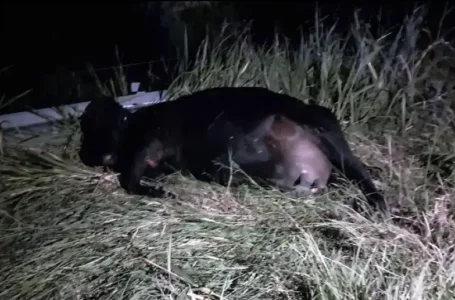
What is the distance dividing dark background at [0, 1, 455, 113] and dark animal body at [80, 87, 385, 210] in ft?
2.39

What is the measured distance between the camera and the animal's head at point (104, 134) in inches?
137

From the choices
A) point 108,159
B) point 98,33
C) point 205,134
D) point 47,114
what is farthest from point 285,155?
point 98,33

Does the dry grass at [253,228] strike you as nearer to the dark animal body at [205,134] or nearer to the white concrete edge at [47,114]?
the dark animal body at [205,134]

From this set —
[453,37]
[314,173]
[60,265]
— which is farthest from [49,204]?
[453,37]

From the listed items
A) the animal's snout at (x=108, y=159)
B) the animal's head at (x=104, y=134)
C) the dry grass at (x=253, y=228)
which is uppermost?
the animal's head at (x=104, y=134)

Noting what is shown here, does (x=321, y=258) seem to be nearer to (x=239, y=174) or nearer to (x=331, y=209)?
(x=331, y=209)

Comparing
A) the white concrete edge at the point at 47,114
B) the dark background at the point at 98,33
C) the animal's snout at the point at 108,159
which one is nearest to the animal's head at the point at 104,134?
the animal's snout at the point at 108,159

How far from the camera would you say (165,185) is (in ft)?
11.0

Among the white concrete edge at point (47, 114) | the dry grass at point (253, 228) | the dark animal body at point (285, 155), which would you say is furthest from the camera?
the white concrete edge at point (47, 114)

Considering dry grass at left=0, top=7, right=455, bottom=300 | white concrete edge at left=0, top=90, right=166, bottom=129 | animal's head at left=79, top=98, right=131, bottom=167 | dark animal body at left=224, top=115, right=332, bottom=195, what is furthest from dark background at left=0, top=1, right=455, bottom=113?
dark animal body at left=224, top=115, right=332, bottom=195

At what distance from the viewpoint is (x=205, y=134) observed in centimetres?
333

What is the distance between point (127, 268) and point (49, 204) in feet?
2.18

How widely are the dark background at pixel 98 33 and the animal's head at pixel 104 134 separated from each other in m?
0.54

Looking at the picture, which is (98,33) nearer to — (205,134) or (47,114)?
(47,114)
